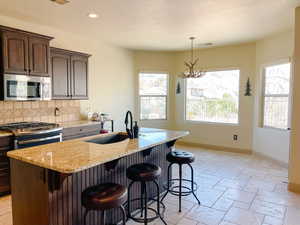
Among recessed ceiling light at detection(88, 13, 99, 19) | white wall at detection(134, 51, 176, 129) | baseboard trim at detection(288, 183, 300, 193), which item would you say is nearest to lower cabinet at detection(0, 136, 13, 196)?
recessed ceiling light at detection(88, 13, 99, 19)

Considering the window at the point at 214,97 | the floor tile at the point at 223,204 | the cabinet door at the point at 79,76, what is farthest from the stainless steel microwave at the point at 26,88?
the window at the point at 214,97

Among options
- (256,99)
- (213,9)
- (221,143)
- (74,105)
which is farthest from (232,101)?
(74,105)

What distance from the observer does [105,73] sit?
554 cm

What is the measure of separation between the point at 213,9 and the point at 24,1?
2.68 metres

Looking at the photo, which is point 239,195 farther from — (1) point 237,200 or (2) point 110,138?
(2) point 110,138

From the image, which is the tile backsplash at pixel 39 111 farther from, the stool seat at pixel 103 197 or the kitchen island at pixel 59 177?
the stool seat at pixel 103 197

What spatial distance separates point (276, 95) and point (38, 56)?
15.8 feet

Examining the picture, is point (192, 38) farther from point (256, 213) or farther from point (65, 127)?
point (256, 213)

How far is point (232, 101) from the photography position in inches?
234

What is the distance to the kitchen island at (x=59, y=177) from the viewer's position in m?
1.84

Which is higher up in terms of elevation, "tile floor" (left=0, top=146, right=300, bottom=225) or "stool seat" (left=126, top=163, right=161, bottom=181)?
"stool seat" (left=126, top=163, right=161, bottom=181)

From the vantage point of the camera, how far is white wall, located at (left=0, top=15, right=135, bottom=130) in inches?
182

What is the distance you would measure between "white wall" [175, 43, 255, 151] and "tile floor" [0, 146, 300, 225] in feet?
4.06

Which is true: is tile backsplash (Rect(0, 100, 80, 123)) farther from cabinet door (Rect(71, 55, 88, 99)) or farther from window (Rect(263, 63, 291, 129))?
window (Rect(263, 63, 291, 129))
